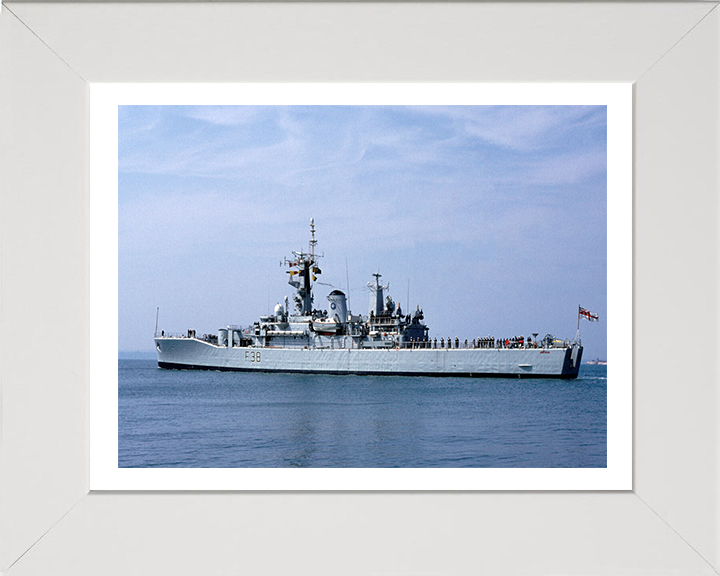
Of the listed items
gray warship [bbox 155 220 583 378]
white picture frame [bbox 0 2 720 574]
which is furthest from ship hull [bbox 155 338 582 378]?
white picture frame [bbox 0 2 720 574]

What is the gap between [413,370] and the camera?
18750mm

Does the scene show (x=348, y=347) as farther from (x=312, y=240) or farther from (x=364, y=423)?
(x=364, y=423)

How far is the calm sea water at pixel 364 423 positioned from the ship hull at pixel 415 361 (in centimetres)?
32
